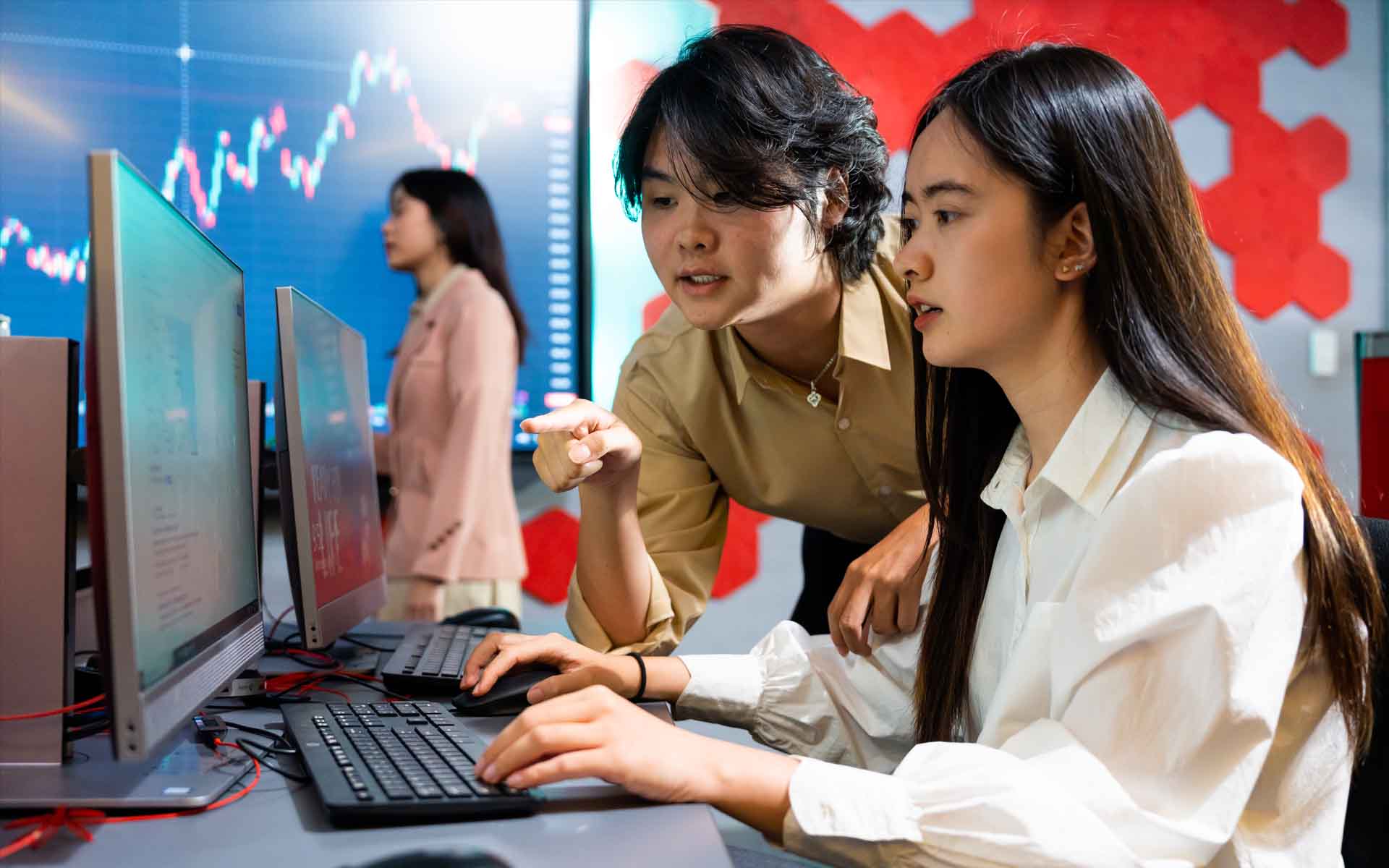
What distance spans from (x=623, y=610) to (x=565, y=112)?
1.54m

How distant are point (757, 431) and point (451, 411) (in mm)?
979

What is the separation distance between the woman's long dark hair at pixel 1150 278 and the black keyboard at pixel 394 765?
1.49 feet

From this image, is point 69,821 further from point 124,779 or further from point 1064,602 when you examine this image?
point 1064,602

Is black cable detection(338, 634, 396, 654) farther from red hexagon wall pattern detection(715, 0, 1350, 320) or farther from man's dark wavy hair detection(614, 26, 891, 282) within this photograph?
red hexagon wall pattern detection(715, 0, 1350, 320)

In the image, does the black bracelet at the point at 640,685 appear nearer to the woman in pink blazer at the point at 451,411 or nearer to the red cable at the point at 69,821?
the red cable at the point at 69,821

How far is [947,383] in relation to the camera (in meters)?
1.08

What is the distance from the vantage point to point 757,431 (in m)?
1.54

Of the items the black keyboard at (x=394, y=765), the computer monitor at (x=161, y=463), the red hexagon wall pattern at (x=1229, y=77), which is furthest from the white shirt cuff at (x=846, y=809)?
the red hexagon wall pattern at (x=1229, y=77)

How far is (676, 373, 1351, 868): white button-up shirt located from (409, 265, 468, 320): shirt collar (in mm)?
1813

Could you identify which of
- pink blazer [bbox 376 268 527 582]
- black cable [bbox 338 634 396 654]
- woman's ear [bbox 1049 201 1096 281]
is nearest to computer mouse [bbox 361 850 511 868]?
woman's ear [bbox 1049 201 1096 281]

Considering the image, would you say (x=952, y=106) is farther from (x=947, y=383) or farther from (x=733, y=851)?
(x=733, y=851)

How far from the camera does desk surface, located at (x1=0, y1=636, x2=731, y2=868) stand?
0.61 metres

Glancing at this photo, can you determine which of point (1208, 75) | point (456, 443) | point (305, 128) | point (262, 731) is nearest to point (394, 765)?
point (262, 731)

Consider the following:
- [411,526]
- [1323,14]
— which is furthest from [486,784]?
[1323,14]
